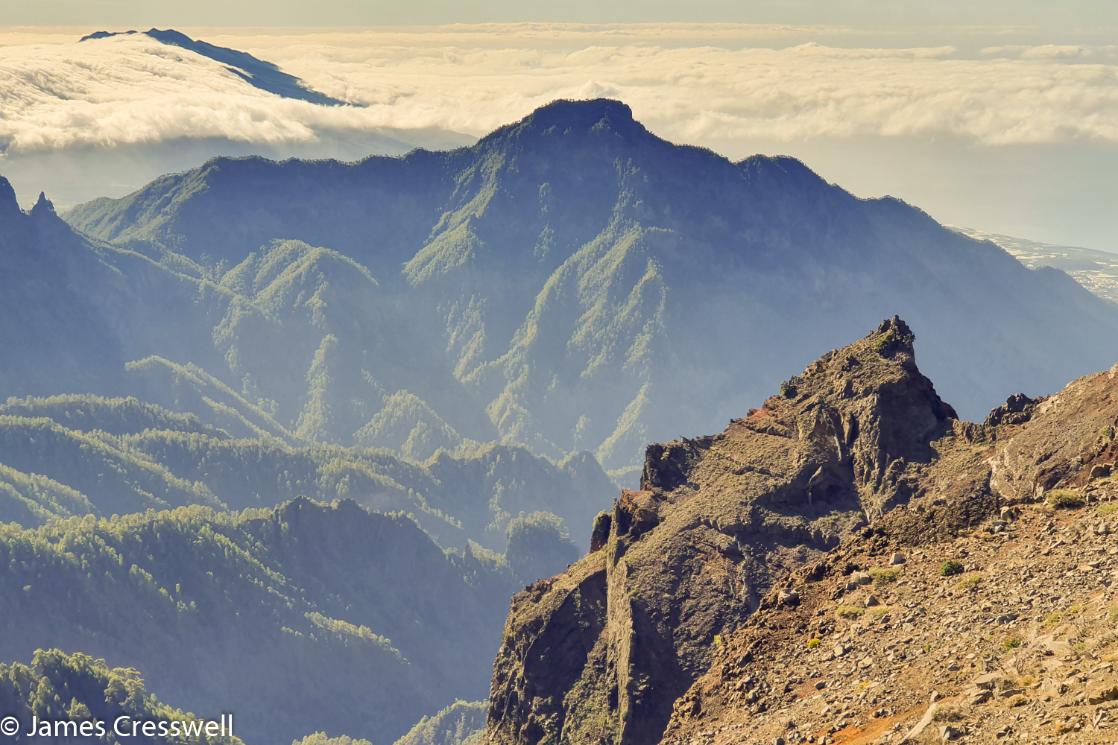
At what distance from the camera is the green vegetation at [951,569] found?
64.2 m

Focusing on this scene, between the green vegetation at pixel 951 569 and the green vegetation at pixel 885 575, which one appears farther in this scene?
the green vegetation at pixel 885 575

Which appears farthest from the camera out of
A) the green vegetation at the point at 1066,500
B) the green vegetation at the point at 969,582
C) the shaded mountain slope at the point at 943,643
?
the green vegetation at the point at 1066,500

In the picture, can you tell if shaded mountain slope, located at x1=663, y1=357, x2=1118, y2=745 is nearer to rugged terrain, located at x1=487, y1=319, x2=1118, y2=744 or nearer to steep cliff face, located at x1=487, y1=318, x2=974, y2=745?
rugged terrain, located at x1=487, y1=319, x2=1118, y2=744

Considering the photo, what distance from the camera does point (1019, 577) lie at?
61.4 metres

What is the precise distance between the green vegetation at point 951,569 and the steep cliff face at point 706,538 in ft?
105

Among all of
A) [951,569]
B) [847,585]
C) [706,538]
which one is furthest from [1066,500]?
[706,538]

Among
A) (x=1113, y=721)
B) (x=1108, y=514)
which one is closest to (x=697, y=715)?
(x=1108, y=514)

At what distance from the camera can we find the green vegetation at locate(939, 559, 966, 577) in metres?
64.2

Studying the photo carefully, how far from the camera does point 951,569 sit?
64500 mm

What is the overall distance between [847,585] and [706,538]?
117 ft

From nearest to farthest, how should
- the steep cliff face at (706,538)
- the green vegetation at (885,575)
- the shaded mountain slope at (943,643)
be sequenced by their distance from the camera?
the shaded mountain slope at (943,643) < the green vegetation at (885,575) < the steep cliff face at (706,538)

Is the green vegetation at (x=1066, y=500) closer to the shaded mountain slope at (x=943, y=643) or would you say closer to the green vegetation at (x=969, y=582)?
the shaded mountain slope at (x=943, y=643)

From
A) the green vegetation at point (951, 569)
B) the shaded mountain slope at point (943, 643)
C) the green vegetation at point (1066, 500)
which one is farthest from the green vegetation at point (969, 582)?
the green vegetation at point (1066, 500)

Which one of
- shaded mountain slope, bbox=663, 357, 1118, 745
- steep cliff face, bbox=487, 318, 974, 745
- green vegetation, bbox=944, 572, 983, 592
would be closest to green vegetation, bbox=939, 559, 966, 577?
shaded mountain slope, bbox=663, 357, 1118, 745
